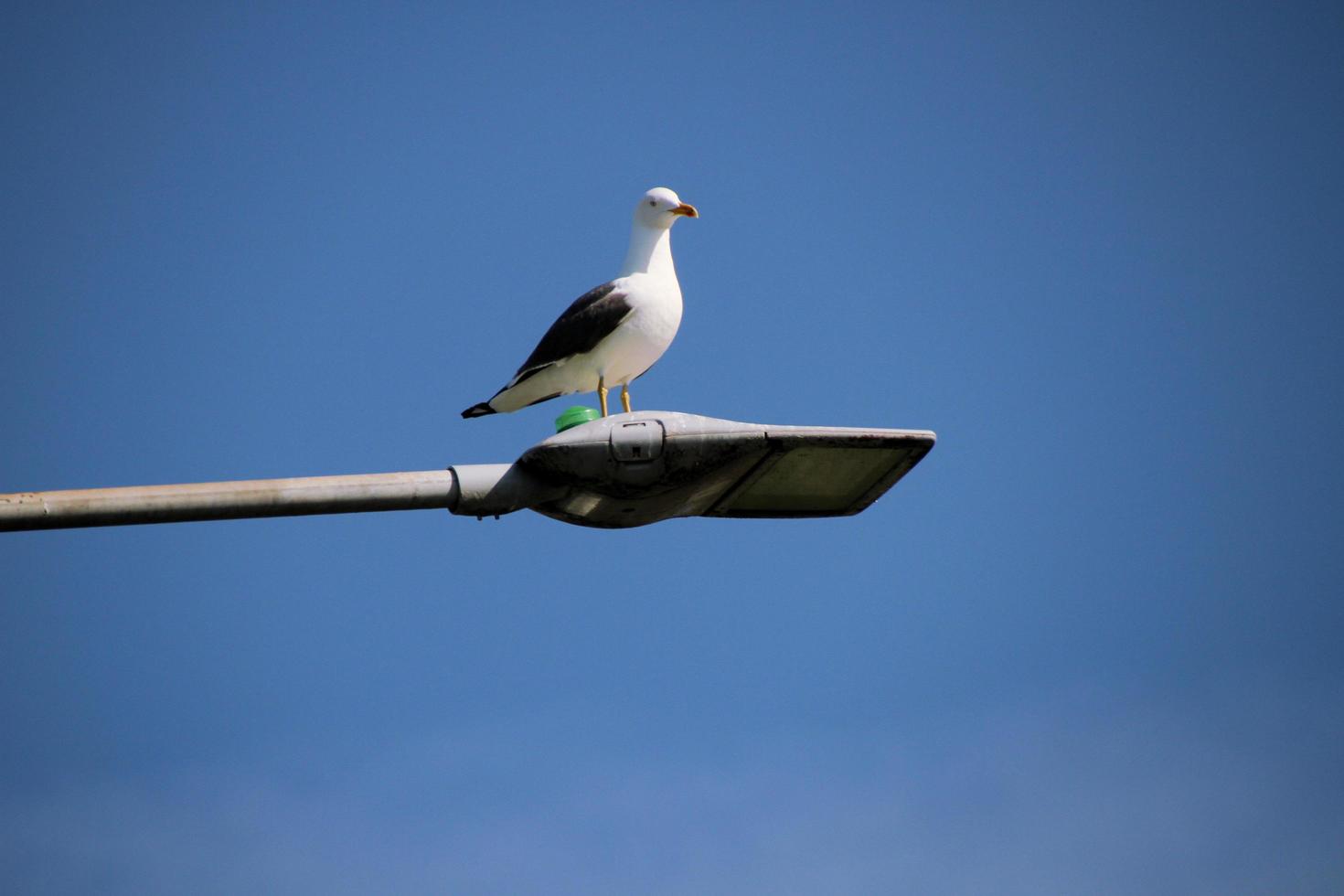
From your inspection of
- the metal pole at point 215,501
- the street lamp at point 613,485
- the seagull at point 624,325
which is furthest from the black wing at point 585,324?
the metal pole at point 215,501

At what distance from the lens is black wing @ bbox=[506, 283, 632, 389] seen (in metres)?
10.8

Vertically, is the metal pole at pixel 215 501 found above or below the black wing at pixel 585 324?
below

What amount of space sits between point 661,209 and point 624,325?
920mm

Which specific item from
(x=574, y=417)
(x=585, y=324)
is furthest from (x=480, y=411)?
(x=574, y=417)

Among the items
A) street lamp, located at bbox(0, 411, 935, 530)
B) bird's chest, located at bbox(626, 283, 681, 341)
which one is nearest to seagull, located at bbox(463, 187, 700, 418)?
bird's chest, located at bbox(626, 283, 681, 341)

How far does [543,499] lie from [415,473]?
546 millimetres

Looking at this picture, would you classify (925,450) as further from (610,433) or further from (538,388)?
(538,388)

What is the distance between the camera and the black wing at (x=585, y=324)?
10.8 metres

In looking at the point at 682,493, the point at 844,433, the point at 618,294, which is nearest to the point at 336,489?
the point at 682,493

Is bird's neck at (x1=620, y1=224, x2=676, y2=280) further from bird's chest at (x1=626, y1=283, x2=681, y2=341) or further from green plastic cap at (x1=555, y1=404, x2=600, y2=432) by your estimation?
green plastic cap at (x1=555, y1=404, x2=600, y2=432)

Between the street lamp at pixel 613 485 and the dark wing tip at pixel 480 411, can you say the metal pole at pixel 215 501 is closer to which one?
the street lamp at pixel 613 485

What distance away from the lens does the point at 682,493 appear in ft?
20.6

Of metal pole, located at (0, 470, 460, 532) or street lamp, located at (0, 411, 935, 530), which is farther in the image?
street lamp, located at (0, 411, 935, 530)

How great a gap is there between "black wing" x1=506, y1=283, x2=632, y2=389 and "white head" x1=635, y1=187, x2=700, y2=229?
532mm
